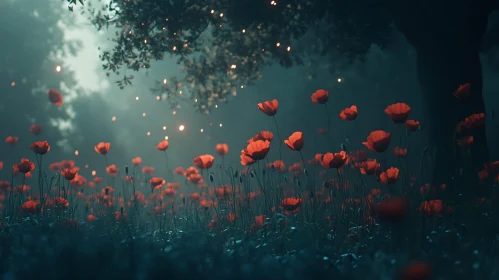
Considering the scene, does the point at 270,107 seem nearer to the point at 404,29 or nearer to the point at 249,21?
the point at 249,21

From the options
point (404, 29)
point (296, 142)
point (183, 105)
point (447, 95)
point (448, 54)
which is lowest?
point (296, 142)

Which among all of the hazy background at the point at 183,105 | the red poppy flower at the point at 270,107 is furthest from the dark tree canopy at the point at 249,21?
the hazy background at the point at 183,105

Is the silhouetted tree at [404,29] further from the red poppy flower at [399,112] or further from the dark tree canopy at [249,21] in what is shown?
the red poppy flower at [399,112]

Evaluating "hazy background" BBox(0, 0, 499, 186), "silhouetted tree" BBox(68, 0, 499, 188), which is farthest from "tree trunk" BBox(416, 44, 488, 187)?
"hazy background" BBox(0, 0, 499, 186)

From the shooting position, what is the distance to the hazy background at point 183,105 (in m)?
25.4

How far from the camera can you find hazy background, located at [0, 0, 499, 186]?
25359 mm

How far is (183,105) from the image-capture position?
4141cm

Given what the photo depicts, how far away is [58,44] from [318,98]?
1166 inches

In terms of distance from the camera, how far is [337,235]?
183 inches

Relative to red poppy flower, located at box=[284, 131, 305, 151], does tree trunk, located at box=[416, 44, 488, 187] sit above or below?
above

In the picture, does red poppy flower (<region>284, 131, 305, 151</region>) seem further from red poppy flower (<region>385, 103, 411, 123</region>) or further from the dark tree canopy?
the dark tree canopy

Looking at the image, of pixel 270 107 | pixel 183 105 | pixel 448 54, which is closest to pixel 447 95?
pixel 448 54

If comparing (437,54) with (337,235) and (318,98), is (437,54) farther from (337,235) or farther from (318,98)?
(337,235)

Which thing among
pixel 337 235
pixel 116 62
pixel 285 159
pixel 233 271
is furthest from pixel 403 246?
pixel 285 159
